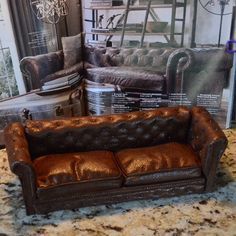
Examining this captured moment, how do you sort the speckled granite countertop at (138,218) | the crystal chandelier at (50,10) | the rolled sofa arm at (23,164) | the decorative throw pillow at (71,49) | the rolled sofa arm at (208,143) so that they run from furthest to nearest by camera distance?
the decorative throw pillow at (71,49)
the crystal chandelier at (50,10)
the rolled sofa arm at (208,143)
the speckled granite countertop at (138,218)
the rolled sofa arm at (23,164)

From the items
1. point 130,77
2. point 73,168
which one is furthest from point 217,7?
point 73,168

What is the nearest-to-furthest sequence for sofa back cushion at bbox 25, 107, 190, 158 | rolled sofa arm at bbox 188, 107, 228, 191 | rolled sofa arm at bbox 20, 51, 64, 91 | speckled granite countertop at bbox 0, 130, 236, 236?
speckled granite countertop at bbox 0, 130, 236, 236 → rolled sofa arm at bbox 188, 107, 228, 191 → sofa back cushion at bbox 25, 107, 190, 158 → rolled sofa arm at bbox 20, 51, 64, 91

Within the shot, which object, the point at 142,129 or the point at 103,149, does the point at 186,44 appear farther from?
the point at 103,149

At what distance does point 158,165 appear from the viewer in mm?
2412

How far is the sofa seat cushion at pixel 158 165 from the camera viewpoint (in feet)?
7.77

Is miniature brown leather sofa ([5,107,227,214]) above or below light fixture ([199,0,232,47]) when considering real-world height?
below

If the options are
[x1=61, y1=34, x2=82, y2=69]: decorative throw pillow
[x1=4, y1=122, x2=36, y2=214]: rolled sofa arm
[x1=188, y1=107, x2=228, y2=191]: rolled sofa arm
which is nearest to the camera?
Result: [x1=4, y1=122, x2=36, y2=214]: rolled sofa arm

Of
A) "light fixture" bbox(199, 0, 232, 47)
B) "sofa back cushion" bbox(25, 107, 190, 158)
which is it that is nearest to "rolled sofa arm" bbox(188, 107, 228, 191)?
"sofa back cushion" bbox(25, 107, 190, 158)

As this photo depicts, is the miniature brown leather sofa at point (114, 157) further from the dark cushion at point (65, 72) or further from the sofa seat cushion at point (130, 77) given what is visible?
the dark cushion at point (65, 72)

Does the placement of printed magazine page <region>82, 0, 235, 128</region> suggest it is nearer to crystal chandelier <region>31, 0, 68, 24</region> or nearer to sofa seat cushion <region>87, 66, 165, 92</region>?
sofa seat cushion <region>87, 66, 165, 92</region>

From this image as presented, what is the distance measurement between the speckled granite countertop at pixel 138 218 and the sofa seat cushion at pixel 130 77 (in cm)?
119

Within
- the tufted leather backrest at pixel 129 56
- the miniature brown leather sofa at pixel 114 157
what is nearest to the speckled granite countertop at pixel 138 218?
the miniature brown leather sofa at pixel 114 157

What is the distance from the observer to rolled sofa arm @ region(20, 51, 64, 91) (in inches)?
116

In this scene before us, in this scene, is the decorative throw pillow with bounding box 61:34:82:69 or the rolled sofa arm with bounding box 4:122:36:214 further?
the decorative throw pillow with bounding box 61:34:82:69
